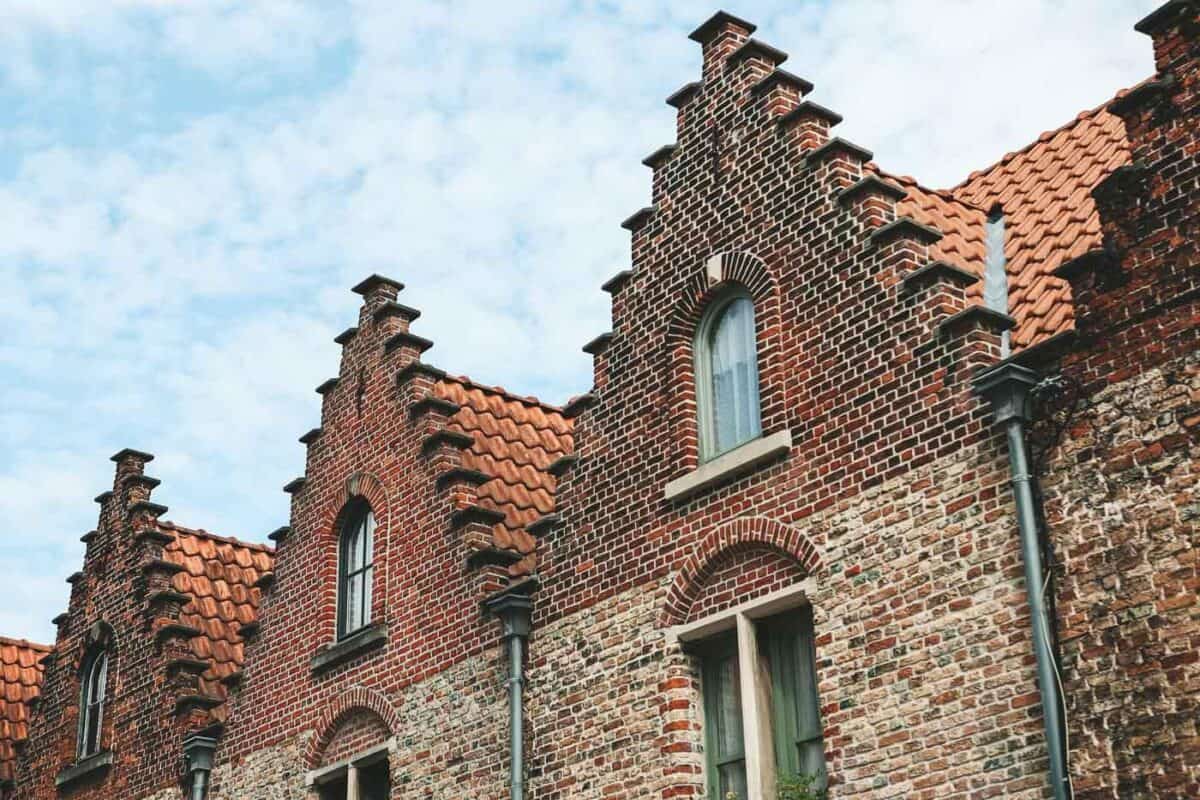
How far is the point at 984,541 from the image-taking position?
13.6 metres

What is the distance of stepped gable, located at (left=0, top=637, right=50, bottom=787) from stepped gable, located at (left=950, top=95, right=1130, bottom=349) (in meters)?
16.9

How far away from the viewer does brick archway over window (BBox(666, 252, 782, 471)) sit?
1614cm

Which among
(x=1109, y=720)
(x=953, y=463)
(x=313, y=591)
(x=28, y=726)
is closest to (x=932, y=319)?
(x=953, y=463)

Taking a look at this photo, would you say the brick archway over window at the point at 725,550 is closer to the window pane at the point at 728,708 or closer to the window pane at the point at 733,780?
the window pane at the point at 728,708

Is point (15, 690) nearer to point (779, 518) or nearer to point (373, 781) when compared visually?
point (373, 781)

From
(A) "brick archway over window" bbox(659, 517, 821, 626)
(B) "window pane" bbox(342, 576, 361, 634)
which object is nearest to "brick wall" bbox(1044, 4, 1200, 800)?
(A) "brick archway over window" bbox(659, 517, 821, 626)

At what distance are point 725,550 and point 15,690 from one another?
1777 centimetres

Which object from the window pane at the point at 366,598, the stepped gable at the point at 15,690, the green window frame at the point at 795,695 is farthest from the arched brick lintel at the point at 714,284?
the stepped gable at the point at 15,690

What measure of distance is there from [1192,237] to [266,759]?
1268 centimetres

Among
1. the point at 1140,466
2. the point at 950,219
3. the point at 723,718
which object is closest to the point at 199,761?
the point at 723,718

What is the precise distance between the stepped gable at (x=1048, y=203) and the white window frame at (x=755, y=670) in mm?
2859

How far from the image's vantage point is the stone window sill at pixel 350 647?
20.0m

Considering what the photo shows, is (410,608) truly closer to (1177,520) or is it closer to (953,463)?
(953,463)

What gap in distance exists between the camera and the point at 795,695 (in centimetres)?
1516
